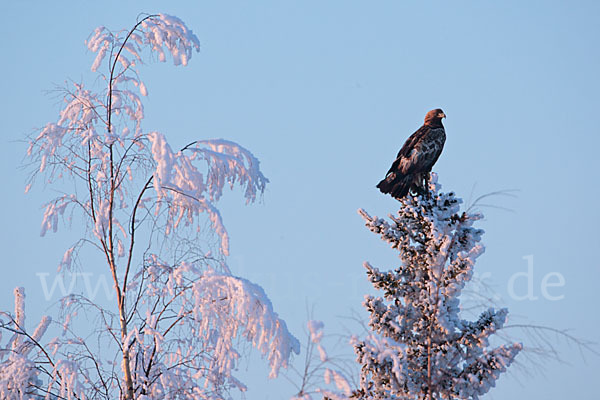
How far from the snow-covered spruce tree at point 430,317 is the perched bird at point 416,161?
839 mm

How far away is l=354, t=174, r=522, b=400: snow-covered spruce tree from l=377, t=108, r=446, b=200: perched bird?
2.75 feet

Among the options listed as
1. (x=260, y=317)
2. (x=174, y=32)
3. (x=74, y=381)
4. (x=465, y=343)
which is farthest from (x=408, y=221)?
(x=74, y=381)

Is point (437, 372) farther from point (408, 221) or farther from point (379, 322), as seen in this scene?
point (408, 221)

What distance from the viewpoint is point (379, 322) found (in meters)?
9.67

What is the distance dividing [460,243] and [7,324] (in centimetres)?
521

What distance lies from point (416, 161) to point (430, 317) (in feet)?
9.47

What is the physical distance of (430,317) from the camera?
937 cm

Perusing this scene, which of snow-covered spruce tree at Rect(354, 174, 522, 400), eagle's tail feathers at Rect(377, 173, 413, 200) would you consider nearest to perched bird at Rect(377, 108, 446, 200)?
eagle's tail feathers at Rect(377, 173, 413, 200)

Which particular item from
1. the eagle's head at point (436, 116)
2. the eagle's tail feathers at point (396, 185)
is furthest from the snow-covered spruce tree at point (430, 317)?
the eagle's head at point (436, 116)

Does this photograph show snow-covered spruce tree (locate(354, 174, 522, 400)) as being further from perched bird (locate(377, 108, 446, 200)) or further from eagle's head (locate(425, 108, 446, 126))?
eagle's head (locate(425, 108, 446, 126))

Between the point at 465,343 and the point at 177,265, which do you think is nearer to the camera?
the point at 177,265

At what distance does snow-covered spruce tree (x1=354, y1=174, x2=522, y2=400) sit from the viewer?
909 centimetres

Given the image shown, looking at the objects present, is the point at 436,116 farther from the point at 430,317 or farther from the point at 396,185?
the point at 430,317

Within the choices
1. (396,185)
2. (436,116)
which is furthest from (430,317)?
(436,116)
